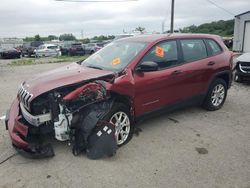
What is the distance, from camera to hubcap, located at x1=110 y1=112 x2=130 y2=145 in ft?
13.0

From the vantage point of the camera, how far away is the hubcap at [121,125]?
3961mm

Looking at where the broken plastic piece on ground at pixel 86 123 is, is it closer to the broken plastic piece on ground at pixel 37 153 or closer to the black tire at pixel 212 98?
the broken plastic piece on ground at pixel 37 153

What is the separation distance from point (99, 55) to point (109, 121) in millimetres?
1762

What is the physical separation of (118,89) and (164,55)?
133 cm

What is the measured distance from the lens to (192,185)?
10.1 feet

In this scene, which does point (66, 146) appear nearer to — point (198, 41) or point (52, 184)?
point (52, 184)

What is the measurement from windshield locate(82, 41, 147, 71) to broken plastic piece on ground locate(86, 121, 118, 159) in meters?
1.07

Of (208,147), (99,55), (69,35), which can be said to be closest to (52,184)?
(208,147)

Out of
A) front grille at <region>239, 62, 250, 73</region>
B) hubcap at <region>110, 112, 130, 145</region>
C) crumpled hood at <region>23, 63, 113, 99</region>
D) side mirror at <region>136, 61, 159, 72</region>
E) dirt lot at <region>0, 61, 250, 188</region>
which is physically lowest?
dirt lot at <region>0, 61, 250, 188</region>

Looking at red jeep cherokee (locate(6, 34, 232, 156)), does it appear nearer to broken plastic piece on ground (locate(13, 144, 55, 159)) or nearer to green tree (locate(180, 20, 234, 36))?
broken plastic piece on ground (locate(13, 144, 55, 159))

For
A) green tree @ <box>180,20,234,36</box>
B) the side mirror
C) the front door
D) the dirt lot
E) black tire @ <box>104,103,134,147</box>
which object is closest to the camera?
the dirt lot

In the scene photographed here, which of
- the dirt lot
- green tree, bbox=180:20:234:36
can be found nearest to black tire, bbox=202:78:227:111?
the dirt lot

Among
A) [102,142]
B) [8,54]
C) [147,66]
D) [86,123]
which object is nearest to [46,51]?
[8,54]

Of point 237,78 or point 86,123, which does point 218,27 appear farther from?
point 86,123
